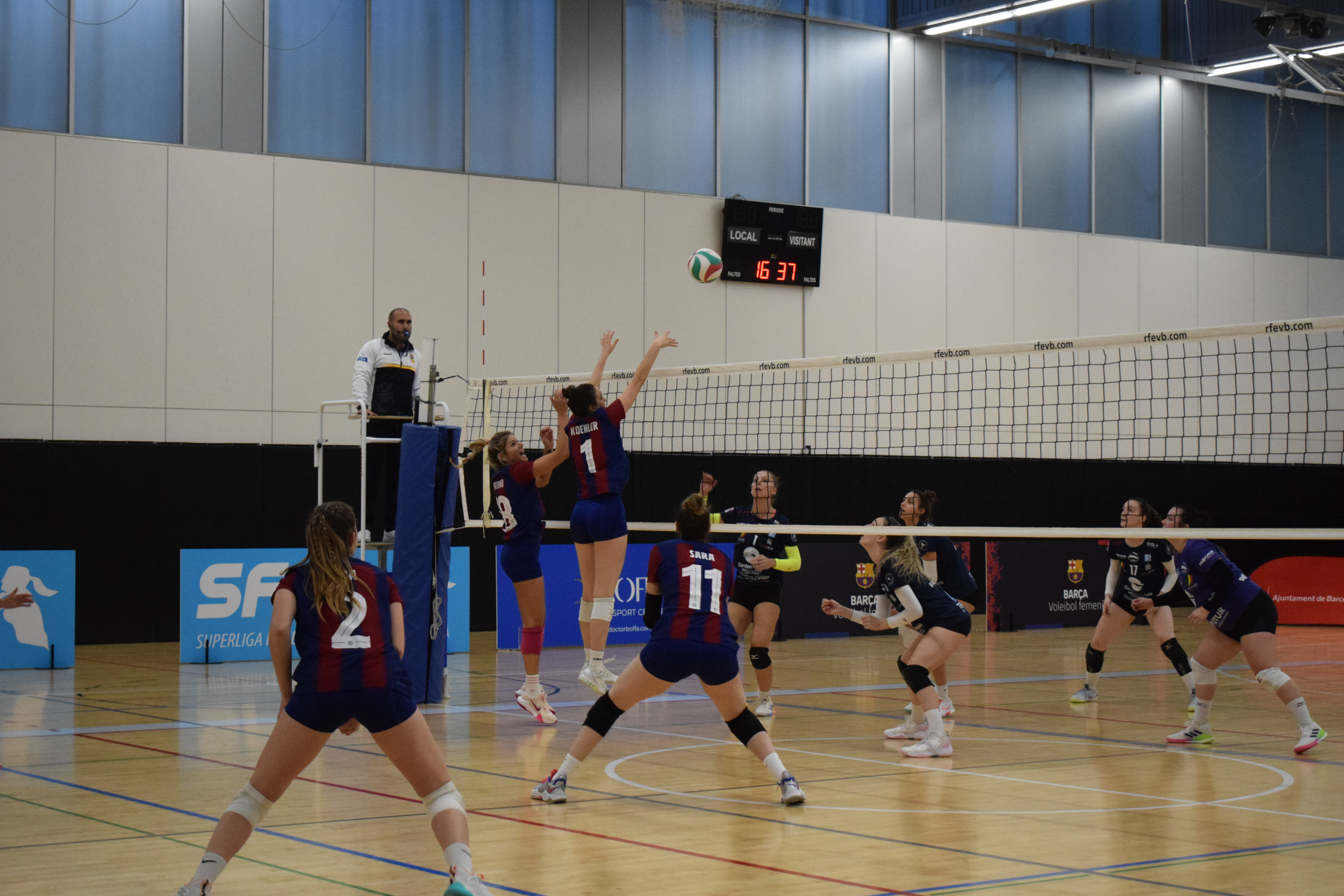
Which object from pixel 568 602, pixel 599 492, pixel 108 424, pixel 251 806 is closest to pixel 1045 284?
pixel 568 602

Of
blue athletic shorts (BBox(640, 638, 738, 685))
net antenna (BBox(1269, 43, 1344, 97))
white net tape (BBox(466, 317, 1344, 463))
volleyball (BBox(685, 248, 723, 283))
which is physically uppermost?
net antenna (BBox(1269, 43, 1344, 97))

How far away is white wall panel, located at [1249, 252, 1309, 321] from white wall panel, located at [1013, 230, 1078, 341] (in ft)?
12.0

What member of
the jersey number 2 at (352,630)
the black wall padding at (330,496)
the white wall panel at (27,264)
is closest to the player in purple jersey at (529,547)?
the jersey number 2 at (352,630)

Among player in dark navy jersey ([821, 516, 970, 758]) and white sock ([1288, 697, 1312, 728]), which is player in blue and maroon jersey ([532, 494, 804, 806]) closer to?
player in dark navy jersey ([821, 516, 970, 758])

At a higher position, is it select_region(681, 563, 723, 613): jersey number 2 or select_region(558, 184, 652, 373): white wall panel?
select_region(558, 184, 652, 373): white wall panel

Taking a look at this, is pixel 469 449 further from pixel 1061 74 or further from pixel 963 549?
pixel 1061 74

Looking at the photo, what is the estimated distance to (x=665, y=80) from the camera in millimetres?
19188

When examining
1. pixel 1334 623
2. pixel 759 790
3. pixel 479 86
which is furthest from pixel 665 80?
pixel 759 790

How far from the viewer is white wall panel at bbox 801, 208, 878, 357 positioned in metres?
20.2

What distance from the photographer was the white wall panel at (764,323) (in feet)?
64.3

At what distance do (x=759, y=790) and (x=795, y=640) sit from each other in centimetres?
1032

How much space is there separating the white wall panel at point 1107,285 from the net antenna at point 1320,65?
138 inches

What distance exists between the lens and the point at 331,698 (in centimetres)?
462

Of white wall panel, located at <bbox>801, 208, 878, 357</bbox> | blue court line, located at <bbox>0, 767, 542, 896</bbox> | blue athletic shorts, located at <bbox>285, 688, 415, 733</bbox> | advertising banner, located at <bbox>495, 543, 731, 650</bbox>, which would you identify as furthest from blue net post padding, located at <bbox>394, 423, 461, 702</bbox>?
white wall panel, located at <bbox>801, 208, 878, 357</bbox>
